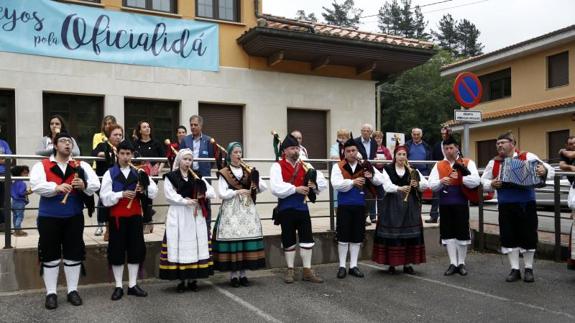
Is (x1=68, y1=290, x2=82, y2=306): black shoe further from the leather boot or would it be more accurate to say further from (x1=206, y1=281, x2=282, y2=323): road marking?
the leather boot

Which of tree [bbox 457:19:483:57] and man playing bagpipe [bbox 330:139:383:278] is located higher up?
tree [bbox 457:19:483:57]

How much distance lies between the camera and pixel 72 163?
6055 mm

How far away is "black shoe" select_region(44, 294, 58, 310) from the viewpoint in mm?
5840

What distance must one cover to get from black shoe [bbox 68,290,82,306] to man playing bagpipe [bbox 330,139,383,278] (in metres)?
3.27

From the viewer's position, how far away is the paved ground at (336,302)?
5.66 m

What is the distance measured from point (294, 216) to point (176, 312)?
2054 mm

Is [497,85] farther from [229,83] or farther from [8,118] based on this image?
[8,118]

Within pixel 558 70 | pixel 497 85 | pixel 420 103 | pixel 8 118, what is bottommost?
pixel 8 118

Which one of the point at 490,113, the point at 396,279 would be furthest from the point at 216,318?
the point at 490,113

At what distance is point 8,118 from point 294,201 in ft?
19.5

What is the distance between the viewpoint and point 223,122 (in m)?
12.1

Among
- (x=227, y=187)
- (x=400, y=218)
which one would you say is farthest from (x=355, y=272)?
(x=227, y=187)

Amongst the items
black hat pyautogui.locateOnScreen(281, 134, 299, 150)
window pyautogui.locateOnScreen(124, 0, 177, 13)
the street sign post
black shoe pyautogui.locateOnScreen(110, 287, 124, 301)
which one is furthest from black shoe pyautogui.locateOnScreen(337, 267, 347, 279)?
window pyautogui.locateOnScreen(124, 0, 177, 13)

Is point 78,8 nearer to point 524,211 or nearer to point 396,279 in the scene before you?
point 396,279
